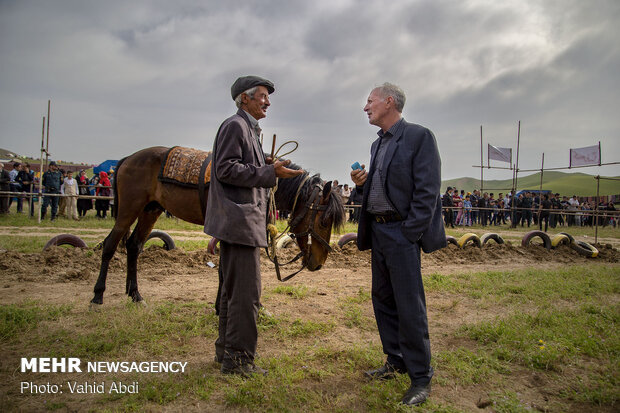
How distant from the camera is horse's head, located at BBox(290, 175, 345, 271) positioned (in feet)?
13.0

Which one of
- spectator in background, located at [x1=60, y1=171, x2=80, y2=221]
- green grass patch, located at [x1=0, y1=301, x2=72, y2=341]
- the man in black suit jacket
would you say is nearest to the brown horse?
green grass patch, located at [x1=0, y1=301, x2=72, y2=341]

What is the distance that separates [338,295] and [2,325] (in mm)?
3984

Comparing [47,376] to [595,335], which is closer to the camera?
[47,376]

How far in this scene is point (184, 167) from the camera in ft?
15.3

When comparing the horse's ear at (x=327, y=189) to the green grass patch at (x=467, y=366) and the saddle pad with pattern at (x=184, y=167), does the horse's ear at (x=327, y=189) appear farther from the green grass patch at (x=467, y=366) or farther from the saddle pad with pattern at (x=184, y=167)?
the green grass patch at (x=467, y=366)

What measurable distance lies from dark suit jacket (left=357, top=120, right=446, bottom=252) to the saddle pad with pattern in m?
2.60

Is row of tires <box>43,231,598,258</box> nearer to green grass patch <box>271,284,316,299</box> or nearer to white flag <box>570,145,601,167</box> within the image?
green grass patch <box>271,284,316,299</box>

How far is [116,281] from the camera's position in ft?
19.1

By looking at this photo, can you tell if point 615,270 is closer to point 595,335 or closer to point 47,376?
point 595,335

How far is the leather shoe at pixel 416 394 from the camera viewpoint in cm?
247

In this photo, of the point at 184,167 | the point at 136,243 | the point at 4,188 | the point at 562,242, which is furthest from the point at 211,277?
the point at 4,188

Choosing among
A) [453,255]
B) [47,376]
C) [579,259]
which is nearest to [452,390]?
[47,376]

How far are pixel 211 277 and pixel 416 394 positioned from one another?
4670 mm

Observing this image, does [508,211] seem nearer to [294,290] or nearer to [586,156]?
[586,156]
